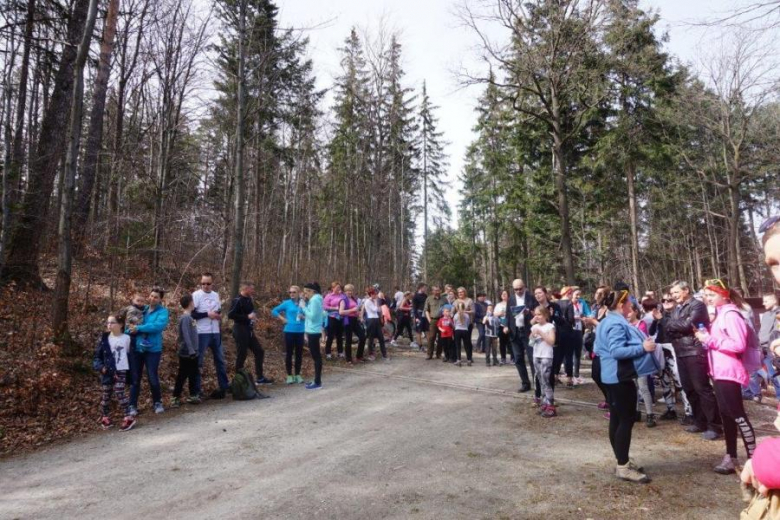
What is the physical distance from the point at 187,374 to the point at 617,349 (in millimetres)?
6662

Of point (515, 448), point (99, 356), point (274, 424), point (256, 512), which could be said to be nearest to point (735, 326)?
point (515, 448)

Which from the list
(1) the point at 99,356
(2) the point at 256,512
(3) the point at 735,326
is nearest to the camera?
(2) the point at 256,512

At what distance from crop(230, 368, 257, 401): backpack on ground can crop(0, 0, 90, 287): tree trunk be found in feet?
18.7

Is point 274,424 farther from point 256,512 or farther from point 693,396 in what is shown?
point 693,396

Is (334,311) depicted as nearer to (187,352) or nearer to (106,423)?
(187,352)

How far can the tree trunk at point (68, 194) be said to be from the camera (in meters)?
7.23

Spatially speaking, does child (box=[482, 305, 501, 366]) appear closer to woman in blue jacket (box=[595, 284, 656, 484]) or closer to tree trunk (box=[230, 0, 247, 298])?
tree trunk (box=[230, 0, 247, 298])

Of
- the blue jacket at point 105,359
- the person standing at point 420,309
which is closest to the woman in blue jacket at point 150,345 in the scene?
the blue jacket at point 105,359

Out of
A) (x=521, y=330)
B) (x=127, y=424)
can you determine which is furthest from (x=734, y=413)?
(x=127, y=424)

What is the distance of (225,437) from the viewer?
5699 mm

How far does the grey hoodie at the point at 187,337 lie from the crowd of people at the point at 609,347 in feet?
0.06

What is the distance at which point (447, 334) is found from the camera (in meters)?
12.4

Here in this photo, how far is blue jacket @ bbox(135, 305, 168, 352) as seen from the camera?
21.4 feet

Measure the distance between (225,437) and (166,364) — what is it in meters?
3.96
